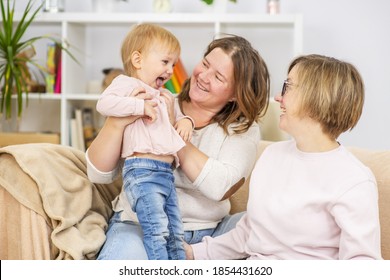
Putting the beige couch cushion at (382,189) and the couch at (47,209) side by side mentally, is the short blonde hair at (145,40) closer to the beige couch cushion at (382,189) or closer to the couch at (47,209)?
the couch at (47,209)

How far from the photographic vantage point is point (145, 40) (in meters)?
1.61

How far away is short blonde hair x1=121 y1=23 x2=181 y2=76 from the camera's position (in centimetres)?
161

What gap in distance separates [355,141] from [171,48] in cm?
251

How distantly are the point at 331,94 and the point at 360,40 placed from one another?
2.61 meters

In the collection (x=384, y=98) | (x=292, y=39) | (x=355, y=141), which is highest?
(x=292, y=39)

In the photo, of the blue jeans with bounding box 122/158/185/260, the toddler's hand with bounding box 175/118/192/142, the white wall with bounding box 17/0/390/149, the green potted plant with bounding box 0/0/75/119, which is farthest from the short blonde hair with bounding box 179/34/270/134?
the white wall with bounding box 17/0/390/149

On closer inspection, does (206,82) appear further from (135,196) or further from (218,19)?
(218,19)

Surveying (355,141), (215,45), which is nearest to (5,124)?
(355,141)

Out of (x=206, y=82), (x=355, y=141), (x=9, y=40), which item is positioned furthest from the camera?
(x=355, y=141)

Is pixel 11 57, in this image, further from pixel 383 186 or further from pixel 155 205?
pixel 383 186

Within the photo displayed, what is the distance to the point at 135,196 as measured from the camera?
5.06 ft

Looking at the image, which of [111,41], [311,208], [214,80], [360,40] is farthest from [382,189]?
[111,41]

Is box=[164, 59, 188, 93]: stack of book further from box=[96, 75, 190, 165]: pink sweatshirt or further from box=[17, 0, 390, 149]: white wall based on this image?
box=[96, 75, 190, 165]: pink sweatshirt

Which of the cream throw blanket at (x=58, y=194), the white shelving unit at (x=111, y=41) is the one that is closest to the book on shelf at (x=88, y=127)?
the white shelving unit at (x=111, y=41)
